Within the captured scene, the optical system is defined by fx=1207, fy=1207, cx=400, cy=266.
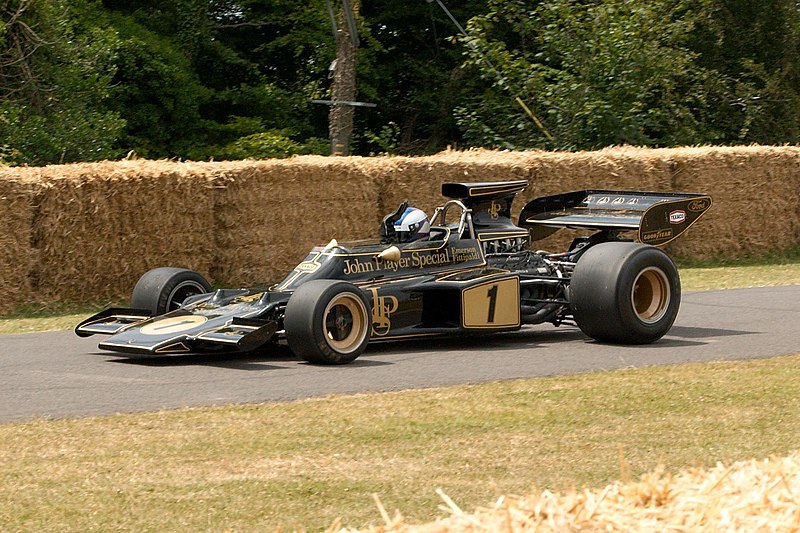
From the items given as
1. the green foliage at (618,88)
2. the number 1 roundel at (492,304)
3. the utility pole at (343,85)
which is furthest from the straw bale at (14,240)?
the green foliage at (618,88)

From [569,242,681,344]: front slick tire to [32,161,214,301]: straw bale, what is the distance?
6597mm

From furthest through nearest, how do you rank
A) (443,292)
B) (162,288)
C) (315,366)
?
1. (162,288)
2. (443,292)
3. (315,366)

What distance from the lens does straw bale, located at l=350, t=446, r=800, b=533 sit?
2994 millimetres

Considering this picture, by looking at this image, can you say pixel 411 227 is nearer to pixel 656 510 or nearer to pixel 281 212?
pixel 281 212

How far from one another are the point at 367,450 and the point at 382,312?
3882 mm

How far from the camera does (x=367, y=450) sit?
6500mm

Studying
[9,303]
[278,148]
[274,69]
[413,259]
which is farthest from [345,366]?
→ [274,69]

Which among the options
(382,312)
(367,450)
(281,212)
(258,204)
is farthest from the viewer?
(281,212)

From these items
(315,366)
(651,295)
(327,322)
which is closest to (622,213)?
(651,295)

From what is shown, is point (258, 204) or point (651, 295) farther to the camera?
point (258, 204)

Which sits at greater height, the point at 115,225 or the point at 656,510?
the point at 115,225

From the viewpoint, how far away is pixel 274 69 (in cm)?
3111

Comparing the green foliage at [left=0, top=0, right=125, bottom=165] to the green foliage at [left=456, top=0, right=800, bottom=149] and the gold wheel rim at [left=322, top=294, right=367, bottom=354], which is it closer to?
the green foliage at [left=456, top=0, right=800, bottom=149]

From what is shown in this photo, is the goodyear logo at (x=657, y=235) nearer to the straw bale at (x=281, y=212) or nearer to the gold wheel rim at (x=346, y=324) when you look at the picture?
the gold wheel rim at (x=346, y=324)
